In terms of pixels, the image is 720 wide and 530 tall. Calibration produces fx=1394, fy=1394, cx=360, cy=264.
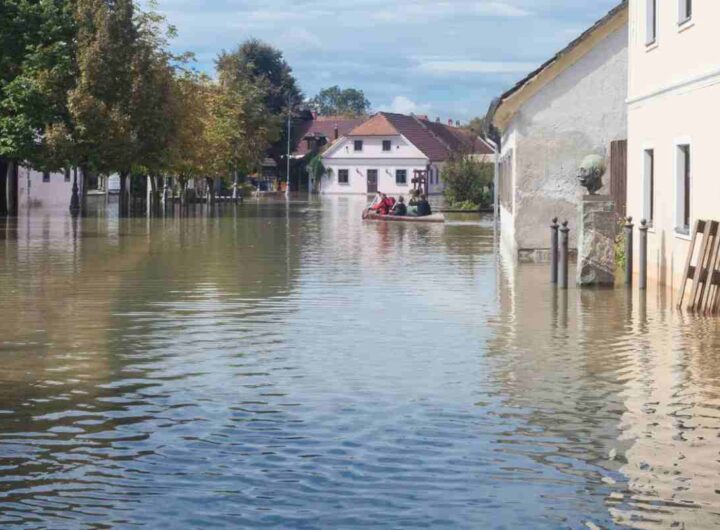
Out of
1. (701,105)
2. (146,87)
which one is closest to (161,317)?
(701,105)

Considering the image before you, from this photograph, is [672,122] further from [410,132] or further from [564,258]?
[410,132]

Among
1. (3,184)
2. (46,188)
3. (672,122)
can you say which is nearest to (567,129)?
(672,122)

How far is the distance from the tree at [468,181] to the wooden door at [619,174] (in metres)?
38.9

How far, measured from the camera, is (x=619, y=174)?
89.3 ft

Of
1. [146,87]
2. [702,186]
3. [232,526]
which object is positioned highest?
[146,87]

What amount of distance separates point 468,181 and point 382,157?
60740 millimetres

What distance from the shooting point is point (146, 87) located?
60.6 meters

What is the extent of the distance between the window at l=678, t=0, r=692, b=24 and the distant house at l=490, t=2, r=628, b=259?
27.4 ft

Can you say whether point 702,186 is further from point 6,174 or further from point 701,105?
point 6,174

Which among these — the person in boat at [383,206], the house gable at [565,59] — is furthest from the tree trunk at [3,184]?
the house gable at [565,59]

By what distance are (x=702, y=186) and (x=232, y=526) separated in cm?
1320

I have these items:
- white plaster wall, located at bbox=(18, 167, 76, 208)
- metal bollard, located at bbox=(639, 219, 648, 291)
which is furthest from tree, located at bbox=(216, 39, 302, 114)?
metal bollard, located at bbox=(639, 219, 648, 291)

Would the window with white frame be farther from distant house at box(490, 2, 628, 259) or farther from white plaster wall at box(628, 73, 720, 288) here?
distant house at box(490, 2, 628, 259)

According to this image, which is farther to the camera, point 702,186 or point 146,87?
point 146,87
